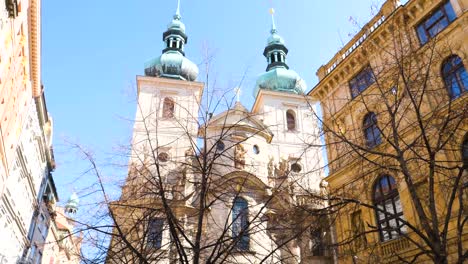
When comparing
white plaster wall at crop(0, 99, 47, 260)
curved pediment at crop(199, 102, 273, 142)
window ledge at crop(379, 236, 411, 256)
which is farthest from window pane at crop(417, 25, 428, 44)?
white plaster wall at crop(0, 99, 47, 260)

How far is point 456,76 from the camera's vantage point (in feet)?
43.3

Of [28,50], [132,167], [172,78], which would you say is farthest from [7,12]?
[172,78]

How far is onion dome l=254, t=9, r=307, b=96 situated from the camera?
160 ft

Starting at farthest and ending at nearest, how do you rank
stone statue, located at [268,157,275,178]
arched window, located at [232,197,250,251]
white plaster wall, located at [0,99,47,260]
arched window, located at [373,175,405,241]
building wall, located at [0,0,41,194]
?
stone statue, located at [268,157,275,178] < white plaster wall, located at [0,99,47,260] < building wall, located at [0,0,41,194] < arched window, located at [373,175,405,241] < arched window, located at [232,197,250,251]

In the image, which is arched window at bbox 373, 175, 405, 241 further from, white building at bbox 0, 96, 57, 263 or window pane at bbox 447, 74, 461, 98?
white building at bbox 0, 96, 57, 263

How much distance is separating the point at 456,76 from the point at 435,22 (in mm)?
3134

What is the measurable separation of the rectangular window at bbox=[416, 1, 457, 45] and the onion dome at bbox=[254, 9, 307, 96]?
3033 centimetres

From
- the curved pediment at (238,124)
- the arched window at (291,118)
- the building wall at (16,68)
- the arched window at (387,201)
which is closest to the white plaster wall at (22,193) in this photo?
the building wall at (16,68)

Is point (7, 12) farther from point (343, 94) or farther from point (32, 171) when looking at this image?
point (343, 94)

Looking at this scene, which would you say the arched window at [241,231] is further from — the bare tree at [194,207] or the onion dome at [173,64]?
the onion dome at [173,64]

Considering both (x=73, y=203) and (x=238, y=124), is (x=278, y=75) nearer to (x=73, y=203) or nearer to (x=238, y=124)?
(x=238, y=124)

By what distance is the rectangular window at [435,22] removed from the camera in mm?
14513

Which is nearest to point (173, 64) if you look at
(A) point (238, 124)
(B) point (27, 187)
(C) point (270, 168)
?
(C) point (270, 168)

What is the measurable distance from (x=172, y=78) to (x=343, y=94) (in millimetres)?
27445
